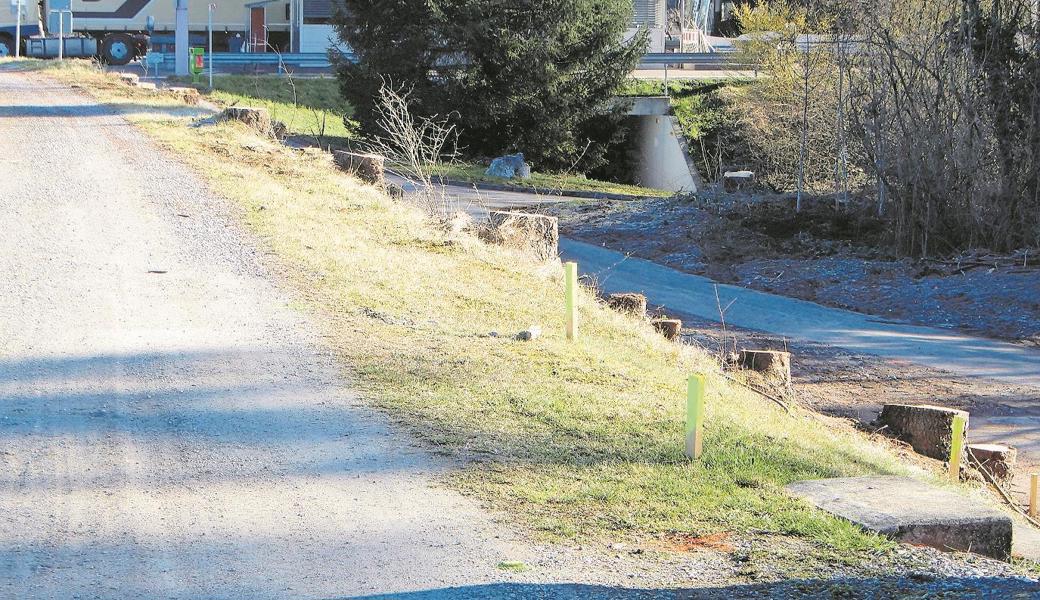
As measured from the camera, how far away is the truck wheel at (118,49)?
44656mm

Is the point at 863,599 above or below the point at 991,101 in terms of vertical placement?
below

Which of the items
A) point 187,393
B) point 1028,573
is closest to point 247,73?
point 187,393

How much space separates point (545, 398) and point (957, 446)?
2.92 m

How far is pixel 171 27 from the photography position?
46.8 meters

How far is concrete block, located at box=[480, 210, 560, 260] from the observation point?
12.9 meters

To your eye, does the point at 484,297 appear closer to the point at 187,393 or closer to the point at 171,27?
the point at 187,393

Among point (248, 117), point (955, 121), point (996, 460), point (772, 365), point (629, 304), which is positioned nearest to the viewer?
point (996, 460)

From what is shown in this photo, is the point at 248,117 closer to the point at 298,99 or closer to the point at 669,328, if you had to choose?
the point at 669,328

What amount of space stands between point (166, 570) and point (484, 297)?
17.8 feet

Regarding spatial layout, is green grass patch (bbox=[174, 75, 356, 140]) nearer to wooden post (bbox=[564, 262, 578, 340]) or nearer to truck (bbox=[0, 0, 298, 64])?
truck (bbox=[0, 0, 298, 64])

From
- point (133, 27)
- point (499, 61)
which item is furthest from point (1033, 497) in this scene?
point (133, 27)

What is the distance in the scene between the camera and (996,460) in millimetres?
8188

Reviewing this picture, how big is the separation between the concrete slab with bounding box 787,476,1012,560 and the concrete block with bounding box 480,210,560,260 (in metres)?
7.34

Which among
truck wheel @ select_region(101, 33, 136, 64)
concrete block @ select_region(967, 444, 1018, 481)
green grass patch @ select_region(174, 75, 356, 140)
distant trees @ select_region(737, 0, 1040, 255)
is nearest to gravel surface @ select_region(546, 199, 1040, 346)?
distant trees @ select_region(737, 0, 1040, 255)
